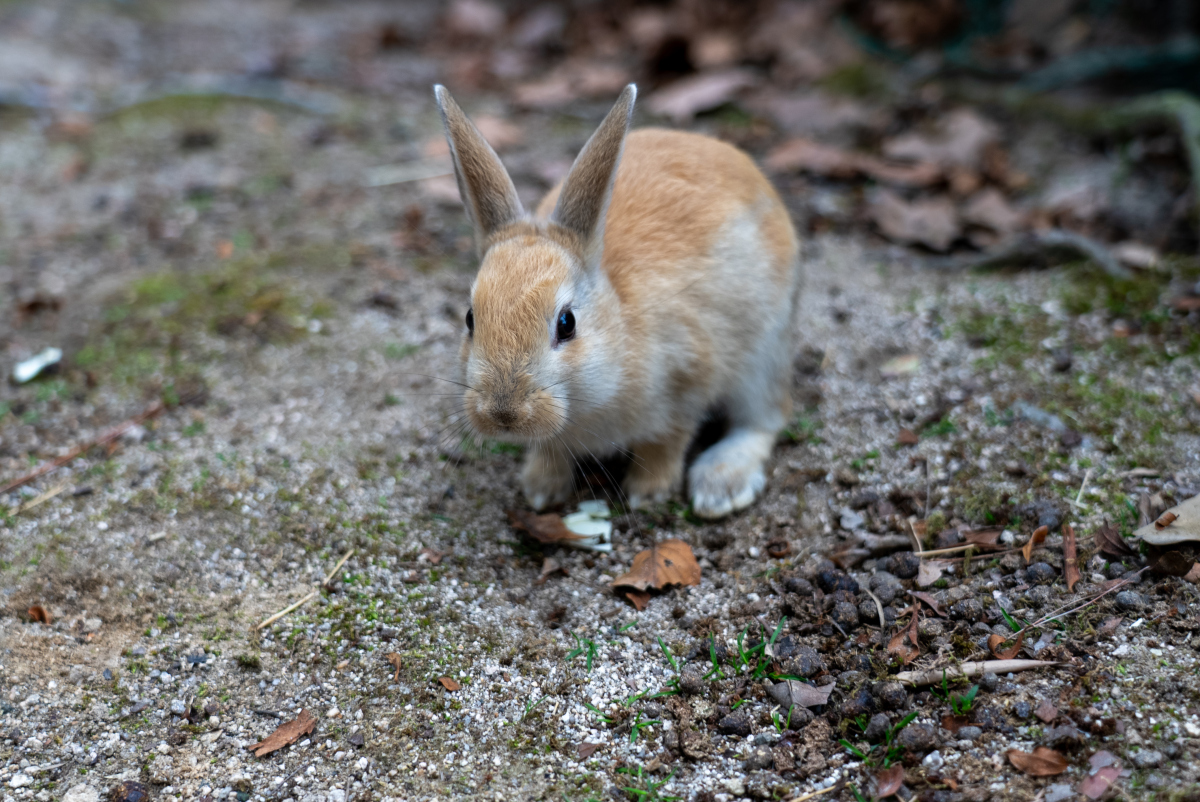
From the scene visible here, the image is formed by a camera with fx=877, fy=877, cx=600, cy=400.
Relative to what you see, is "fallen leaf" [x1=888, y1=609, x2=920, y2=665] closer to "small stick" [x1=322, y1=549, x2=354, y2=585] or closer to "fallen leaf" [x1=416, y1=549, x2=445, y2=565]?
"fallen leaf" [x1=416, y1=549, x2=445, y2=565]

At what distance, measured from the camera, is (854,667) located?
110 inches

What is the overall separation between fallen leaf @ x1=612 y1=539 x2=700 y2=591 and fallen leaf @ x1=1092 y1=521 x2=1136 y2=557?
139 centimetres

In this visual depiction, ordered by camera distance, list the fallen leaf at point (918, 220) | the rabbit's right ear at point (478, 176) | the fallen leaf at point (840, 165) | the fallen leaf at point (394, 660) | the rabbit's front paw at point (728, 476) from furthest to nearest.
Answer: the fallen leaf at point (840, 165) < the fallen leaf at point (918, 220) < the rabbit's front paw at point (728, 476) < the rabbit's right ear at point (478, 176) < the fallen leaf at point (394, 660)

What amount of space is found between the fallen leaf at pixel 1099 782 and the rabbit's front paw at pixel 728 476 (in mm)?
1622

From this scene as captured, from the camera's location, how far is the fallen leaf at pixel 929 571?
10.0ft

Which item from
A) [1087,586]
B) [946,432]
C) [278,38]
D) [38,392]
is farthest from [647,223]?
[278,38]

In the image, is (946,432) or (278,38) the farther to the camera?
(278,38)

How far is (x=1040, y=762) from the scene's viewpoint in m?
2.33

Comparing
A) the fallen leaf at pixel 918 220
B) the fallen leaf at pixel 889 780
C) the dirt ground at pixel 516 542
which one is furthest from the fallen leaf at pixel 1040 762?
the fallen leaf at pixel 918 220

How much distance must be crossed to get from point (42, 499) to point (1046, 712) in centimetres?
376

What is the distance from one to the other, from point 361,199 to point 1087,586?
15.6 ft

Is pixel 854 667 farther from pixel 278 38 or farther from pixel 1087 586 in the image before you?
pixel 278 38

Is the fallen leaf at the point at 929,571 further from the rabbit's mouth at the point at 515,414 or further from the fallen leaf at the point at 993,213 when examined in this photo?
the fallen leaf at the point at 993,213

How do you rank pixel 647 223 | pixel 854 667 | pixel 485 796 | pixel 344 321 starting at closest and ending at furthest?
pixel 485 796 → pixel 854 667 → pixel 647 223 → pixel 344 321
